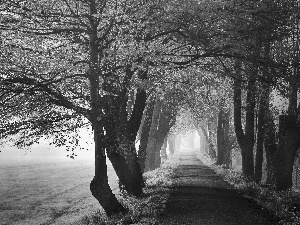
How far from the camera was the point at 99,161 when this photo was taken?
1261 cm

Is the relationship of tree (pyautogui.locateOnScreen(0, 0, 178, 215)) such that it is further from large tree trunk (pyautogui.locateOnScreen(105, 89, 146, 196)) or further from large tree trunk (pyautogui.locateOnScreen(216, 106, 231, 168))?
large tree trunk (pyautogui.locateOnScreen(216, 106, 231, 168))

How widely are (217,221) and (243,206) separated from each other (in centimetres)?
325

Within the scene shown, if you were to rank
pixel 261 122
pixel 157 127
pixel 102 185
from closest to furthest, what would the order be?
1. pixel 102 185
2. pixel 261 122
3. pixel 157 127

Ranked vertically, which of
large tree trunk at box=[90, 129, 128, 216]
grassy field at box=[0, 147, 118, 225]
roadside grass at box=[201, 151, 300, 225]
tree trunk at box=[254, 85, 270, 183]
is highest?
tree trunk at box=[254, 85, 270, 183]

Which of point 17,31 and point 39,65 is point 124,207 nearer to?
point 39,65

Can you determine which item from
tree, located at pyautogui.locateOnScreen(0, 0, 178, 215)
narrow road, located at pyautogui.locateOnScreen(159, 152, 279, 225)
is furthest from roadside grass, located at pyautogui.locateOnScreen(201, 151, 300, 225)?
tree, located at pyautogui.locateOnScreen(0, 0, 178, 215)

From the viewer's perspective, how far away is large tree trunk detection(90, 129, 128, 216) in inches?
492

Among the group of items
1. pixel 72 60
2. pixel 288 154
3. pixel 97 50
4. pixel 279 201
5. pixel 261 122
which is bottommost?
pixel 279 201

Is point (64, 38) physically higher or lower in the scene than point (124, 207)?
higher

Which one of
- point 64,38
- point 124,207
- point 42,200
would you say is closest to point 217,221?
point 124,207

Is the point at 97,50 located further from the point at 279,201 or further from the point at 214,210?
the point at 279,201

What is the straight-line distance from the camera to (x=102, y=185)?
12.9 m

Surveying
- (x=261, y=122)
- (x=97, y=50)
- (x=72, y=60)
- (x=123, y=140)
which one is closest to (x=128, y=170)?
(x=123, y=140)

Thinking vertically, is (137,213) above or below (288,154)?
below
